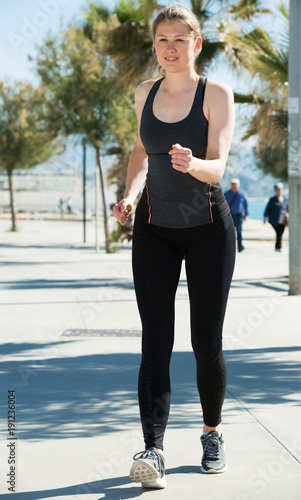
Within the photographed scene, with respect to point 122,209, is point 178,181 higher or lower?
higher

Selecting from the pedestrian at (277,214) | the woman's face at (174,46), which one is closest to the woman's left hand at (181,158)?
the woman's face at (174,46)

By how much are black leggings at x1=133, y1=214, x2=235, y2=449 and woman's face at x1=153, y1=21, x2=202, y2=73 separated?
2.10 ft

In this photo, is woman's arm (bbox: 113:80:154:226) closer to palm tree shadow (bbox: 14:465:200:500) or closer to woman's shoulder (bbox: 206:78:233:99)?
woman's shoulder (bbox: 206:78:233:99)

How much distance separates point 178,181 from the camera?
3.54 meters

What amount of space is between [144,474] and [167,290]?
72 cm

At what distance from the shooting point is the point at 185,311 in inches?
375

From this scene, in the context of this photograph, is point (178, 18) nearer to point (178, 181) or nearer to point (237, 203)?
point (178, 181)

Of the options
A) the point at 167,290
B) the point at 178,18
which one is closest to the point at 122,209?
the point at 167,290

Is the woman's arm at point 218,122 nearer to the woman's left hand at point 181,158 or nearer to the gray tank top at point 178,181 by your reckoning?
the gray tank top at point 178,181

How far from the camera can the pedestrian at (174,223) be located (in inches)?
139

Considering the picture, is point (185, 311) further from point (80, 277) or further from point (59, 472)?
point (59, 472)

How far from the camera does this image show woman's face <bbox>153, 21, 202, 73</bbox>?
11.8 ft

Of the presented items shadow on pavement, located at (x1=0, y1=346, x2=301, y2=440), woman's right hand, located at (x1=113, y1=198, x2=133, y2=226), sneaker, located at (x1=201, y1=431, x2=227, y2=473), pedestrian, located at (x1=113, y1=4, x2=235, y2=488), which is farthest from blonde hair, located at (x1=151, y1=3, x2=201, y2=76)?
shadow on pavement, located at (x1=0, y1=346, x2=301, y2=440)

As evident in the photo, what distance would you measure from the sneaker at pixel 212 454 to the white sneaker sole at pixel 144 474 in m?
0.30
